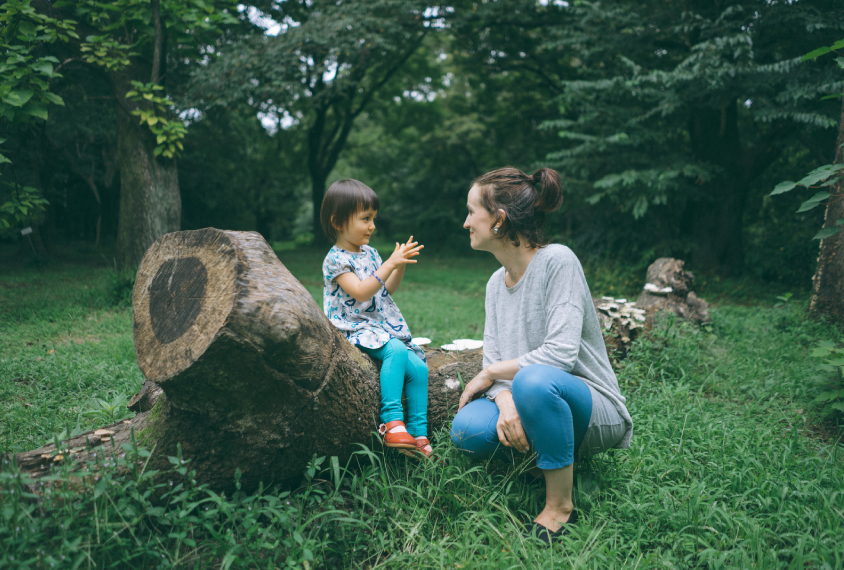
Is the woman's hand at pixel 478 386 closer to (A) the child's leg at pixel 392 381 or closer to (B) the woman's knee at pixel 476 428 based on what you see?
(B) the woman's knee at pixel 476 428

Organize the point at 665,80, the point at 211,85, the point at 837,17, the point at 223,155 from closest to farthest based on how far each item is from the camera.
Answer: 1. the point at 837,17
2. the point at 665,80
3. the point at 211,85
4. the point at 223,155

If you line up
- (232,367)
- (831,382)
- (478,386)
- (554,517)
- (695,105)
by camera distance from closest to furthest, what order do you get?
(232,367), (554,517), (478,386), (831,382), (695,105)

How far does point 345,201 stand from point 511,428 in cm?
130

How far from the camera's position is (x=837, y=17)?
5.91m

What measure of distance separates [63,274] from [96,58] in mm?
3190

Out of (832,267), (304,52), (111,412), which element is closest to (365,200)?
(111,412)

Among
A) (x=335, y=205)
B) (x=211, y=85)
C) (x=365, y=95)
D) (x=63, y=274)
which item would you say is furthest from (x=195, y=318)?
(x=365, y=95)

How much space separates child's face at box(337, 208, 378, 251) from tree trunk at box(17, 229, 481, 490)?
1.98 ft

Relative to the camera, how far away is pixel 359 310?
7.64 ft

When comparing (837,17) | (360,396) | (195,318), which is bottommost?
(360,396)

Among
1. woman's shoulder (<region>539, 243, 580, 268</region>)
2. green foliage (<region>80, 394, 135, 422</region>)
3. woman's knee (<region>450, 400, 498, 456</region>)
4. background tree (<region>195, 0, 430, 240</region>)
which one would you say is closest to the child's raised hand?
woman's shoulder (<region>539, 243, 580, 268</region>)

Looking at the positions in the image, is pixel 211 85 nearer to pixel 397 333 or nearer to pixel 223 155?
pixel 223 155

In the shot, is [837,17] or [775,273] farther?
[775,273]

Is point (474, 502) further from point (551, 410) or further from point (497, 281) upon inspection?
point (497, 281)
